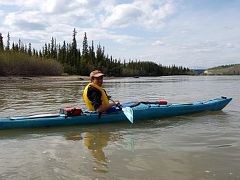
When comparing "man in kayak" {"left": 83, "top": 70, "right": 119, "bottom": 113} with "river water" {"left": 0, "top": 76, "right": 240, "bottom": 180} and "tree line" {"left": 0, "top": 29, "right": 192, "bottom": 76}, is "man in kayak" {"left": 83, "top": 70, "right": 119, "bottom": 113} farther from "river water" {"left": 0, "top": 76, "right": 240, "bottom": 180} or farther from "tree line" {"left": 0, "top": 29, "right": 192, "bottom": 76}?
"tree line" {"left": 0, "top": 29, "right": 192, "bottom": 76}

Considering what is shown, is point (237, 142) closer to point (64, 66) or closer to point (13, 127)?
point (13, 127)

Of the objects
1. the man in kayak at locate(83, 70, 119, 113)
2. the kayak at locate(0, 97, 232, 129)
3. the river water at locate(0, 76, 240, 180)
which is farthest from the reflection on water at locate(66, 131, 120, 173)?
the man in kayak at locate(83, 70, 119, 113)

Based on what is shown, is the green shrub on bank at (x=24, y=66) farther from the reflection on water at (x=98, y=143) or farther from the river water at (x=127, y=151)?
the reflection on water at (x=98, y=143)

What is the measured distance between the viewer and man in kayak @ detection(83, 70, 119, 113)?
31.3 feet

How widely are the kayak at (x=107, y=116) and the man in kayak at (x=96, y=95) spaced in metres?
0.18

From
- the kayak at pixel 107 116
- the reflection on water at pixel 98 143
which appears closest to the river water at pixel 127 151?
the reflection on water at pixel 98 143

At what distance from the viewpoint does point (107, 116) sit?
1002cm

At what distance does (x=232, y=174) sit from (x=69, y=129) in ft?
16.8

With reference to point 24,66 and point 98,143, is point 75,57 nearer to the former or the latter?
point 24,66

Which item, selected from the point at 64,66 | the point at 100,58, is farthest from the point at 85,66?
the point at 100,58

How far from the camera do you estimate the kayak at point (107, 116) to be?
29.8 feet

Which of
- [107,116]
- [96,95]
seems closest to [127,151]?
[96,95]

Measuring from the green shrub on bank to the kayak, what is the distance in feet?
151

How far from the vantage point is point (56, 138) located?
8.26 m
